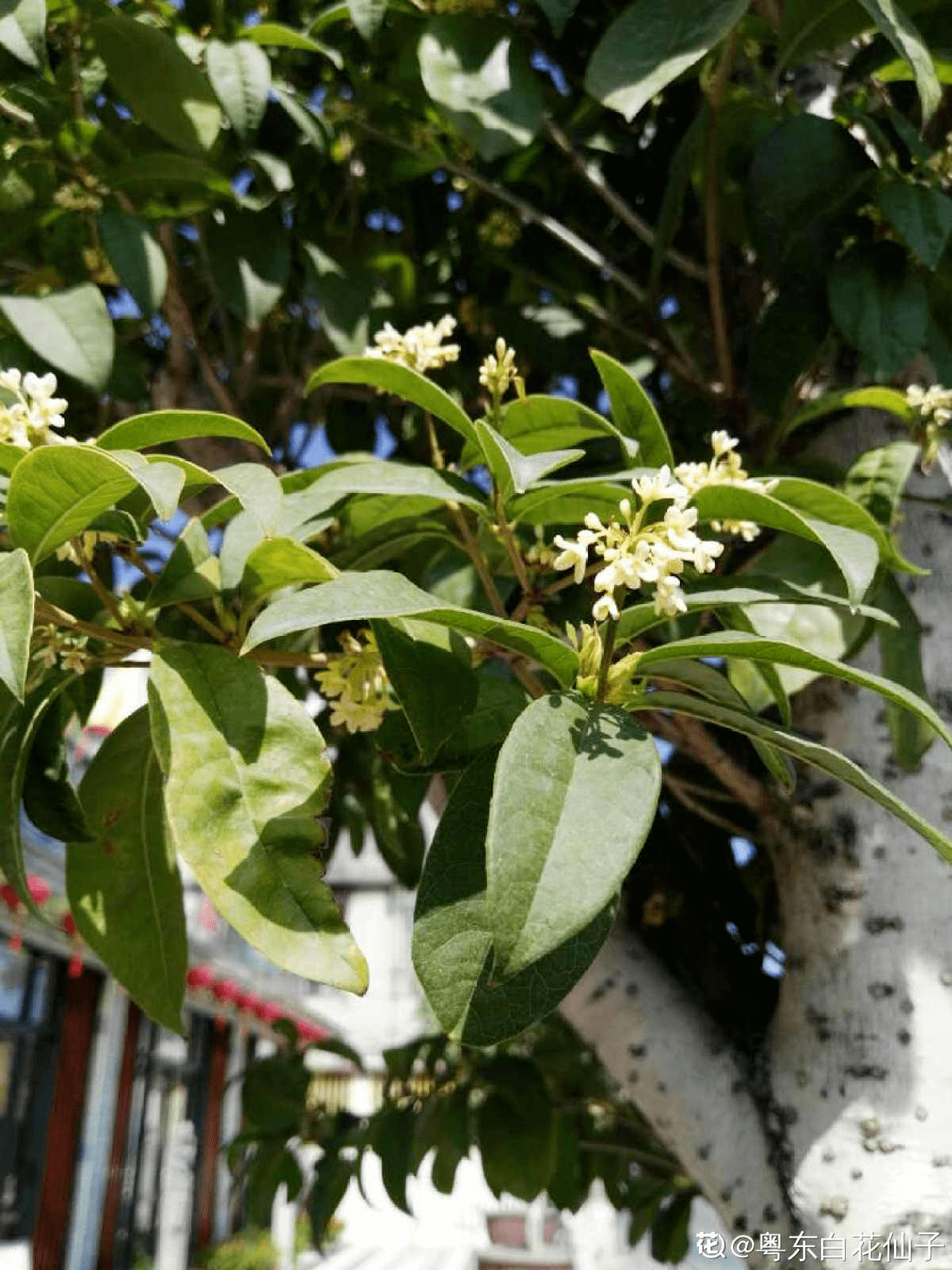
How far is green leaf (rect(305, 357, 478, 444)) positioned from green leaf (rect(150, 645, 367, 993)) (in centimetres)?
18

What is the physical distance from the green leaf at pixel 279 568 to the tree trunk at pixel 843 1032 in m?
0.64

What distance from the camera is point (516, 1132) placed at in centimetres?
145

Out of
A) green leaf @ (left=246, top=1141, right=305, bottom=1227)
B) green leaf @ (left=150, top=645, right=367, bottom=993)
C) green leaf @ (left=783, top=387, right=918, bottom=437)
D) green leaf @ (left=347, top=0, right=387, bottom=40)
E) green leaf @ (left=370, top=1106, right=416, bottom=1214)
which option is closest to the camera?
green leaf @ (left=150, top=645, right=367, bottom=993)

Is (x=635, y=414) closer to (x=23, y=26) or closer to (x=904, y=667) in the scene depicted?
(x=904, y=667)

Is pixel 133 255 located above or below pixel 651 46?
below

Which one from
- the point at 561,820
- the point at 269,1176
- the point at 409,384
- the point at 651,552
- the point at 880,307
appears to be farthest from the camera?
the point at 269,1176

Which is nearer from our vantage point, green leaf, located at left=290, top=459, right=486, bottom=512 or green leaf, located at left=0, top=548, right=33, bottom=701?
green leaf, located at left=0, top=548, right=33, bottom=701

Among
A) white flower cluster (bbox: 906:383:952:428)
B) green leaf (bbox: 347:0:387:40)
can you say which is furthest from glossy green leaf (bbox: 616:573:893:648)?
green leaf (bbox: 347:0:387:40)

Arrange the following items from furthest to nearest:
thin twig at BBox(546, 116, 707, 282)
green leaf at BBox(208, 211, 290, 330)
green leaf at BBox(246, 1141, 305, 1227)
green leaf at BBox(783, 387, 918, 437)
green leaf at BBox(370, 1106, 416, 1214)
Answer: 1. green leaf at BBox(246, 1141, 305, 1227)
2. green leaf at BBox(370, 1106, 416, 1214)
3. thin twig at BBox(546, 116, 707, 282)
4. green leaf at BBox(208, 211, 290, 330)
5. green leaf at BBox(783, 387, 918, 437)

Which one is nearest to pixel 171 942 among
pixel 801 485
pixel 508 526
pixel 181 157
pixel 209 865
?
pixel 209 865

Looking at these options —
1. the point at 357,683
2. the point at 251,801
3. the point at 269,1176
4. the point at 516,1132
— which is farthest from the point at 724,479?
the point at 269,1176

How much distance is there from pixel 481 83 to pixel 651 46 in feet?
0.71

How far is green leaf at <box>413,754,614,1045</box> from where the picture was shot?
1.74ft

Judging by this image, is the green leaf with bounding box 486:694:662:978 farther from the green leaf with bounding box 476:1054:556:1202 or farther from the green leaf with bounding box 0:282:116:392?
the green leaf with bounding box 476:1054:556:1202
